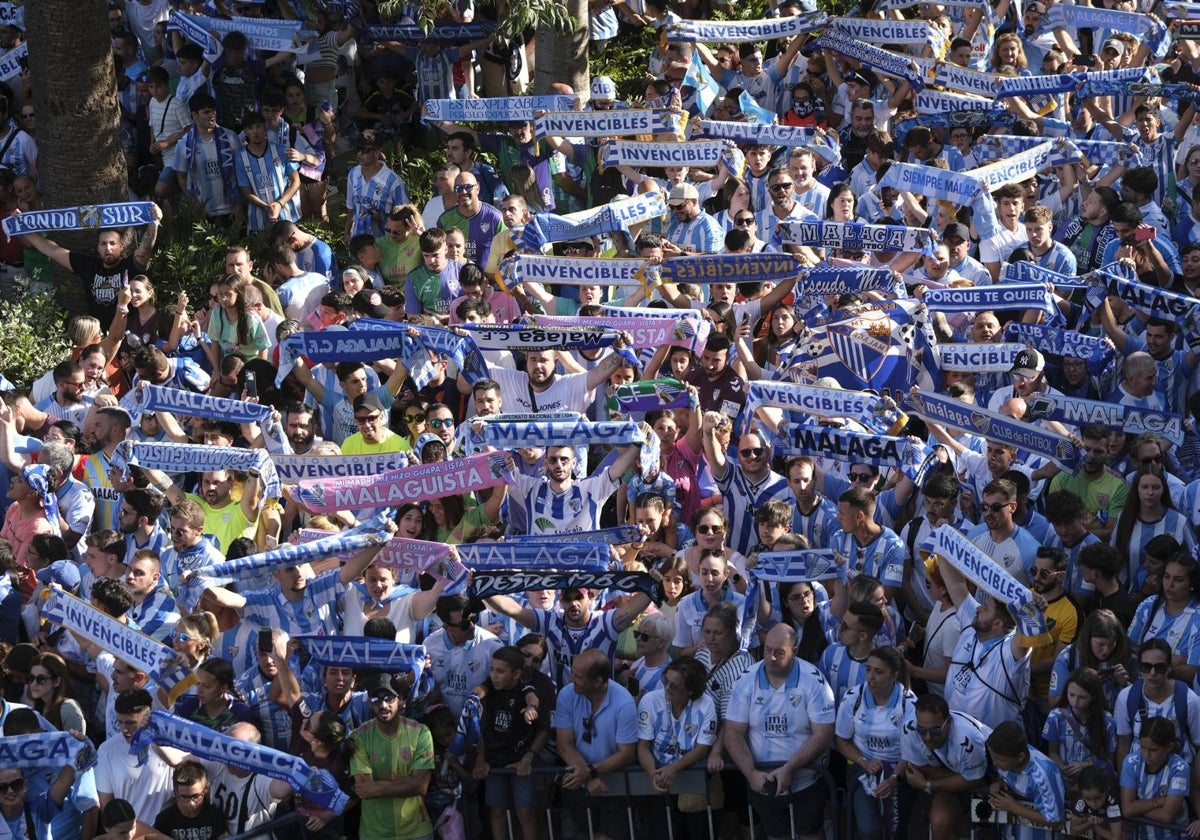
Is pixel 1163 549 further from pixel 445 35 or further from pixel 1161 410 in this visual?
pixel 445 35

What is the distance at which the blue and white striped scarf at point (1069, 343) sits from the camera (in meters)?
14.4

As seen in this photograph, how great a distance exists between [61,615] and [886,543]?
15.2 feet

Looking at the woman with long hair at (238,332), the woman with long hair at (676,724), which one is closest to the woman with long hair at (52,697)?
the woman with long hair at (676,724)

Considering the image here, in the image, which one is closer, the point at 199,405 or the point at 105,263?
the point at 199,405

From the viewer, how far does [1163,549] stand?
1193 centimetres

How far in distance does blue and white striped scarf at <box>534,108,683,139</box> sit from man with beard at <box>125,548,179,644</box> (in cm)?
573

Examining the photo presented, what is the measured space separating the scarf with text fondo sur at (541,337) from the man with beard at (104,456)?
238 cm

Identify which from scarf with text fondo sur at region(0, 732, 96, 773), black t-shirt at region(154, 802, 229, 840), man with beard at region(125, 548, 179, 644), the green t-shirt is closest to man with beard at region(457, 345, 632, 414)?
man with beard at region(125, 548, 179, 644)

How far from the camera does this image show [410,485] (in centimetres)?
1323

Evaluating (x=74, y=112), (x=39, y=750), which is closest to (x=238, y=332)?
(x=74, y=112)

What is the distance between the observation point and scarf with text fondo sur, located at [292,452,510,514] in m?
13.2

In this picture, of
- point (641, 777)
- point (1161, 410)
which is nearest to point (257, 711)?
point (641, 777)

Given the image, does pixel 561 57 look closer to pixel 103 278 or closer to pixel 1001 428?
pixel 103 278

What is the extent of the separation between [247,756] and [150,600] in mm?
1717
